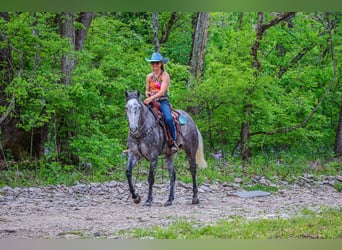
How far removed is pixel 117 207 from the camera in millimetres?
5770

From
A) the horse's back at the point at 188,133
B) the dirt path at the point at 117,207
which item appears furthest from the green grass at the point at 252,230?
the horse's back at the point at 188,133

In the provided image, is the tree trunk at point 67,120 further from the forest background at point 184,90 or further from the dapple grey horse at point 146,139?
the dapple grey horse at point 146,139

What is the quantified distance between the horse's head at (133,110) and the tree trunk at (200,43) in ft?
11.8

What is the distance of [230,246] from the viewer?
4539mm

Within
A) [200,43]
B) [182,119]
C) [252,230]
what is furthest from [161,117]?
[200,43]

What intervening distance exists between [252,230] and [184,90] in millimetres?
3746

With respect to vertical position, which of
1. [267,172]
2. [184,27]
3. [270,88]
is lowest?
[267,172]

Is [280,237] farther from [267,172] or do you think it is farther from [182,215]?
[267,172]

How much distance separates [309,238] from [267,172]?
3.31 m

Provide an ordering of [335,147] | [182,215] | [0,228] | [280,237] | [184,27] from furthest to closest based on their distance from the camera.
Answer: [184,27] → [335,147] → [182,215] → [0,228] → [280,237]

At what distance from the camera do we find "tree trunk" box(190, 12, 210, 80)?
9.09 meters

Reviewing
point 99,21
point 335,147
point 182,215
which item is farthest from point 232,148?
point 182,215

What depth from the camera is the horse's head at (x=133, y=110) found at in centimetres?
545

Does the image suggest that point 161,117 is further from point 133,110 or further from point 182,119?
point 133,110
